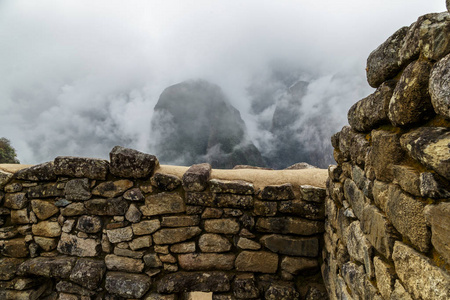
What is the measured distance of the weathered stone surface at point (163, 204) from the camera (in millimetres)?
3492

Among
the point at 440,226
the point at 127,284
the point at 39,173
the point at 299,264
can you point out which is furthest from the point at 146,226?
the point at 440,226

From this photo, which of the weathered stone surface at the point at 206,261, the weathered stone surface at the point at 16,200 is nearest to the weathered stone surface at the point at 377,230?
the weathered stone surface at the point at 206,261

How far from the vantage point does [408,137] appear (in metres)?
1.26

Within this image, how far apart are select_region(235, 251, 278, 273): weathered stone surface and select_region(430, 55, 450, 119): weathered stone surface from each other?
2.87 metres

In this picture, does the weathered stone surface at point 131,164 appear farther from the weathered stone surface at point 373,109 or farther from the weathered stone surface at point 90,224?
the weathered stone surface at point 373,109

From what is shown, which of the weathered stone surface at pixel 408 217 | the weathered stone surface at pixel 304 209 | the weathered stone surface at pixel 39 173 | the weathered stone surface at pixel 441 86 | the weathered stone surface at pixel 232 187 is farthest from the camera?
the weathered stone surface at pixel 39 173

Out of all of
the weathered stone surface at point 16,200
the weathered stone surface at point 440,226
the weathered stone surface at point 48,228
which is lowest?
the weathered stone surface at point 440,226

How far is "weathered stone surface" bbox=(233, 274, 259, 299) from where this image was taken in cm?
336

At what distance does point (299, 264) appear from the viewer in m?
3.32

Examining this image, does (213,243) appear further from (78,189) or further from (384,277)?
(384,277)

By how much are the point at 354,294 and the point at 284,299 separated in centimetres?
150

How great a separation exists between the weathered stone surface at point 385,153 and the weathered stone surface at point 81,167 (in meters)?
3.34

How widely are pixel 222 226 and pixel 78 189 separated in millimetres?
2148

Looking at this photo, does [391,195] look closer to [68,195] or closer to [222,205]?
[222,205]
